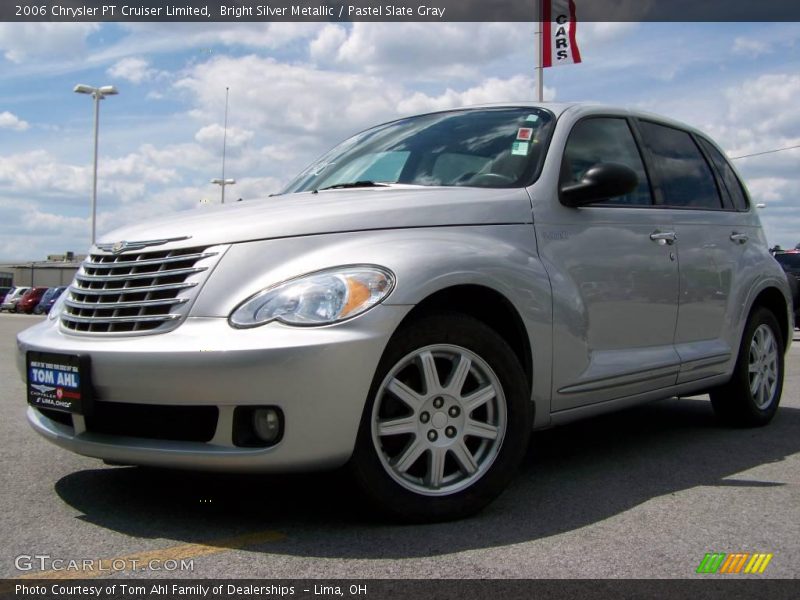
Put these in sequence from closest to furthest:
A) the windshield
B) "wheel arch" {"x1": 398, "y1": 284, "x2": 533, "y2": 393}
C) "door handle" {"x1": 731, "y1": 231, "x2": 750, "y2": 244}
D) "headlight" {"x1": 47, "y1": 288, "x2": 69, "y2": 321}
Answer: "wheel arch" {"x1": 398, "y1": 284, "x2": 533, "y2": 393} < "headlight" {"x1": 47, "y1": 288, "x2": 69, "y2": 321} < the windshield < "door handle" {"x1": 731, "y1": 231, "x2": 750, "y2": 244}

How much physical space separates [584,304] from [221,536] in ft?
6.16

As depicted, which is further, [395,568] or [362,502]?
[362,502]

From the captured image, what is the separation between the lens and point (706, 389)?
525 centimetres

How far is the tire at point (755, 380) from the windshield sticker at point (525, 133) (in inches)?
84.2

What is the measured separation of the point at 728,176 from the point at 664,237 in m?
1.45

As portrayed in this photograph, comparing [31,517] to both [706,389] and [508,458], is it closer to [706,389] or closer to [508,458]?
[508,458]

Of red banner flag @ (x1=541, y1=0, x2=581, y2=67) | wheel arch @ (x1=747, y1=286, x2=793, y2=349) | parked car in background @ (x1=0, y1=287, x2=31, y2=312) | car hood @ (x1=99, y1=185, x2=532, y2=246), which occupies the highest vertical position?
red banner flag @ (x1=541, y1=0, x2=581, y2=67)

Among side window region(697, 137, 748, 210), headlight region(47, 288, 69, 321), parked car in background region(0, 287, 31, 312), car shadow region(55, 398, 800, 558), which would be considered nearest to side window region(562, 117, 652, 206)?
side window region(697, 137, 748, 210)

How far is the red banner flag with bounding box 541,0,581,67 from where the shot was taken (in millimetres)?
17000

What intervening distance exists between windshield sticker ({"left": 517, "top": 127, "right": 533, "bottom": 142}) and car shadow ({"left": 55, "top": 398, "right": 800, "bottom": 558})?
159cm

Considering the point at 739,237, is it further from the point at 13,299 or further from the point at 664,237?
the point at 13,299

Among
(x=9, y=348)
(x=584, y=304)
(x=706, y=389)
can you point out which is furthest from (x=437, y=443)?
(x=9, y=348)

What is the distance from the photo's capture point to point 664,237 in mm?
4648

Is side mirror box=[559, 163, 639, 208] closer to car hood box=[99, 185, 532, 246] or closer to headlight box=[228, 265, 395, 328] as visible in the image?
car hood box=[99, 185, 532, 246]
